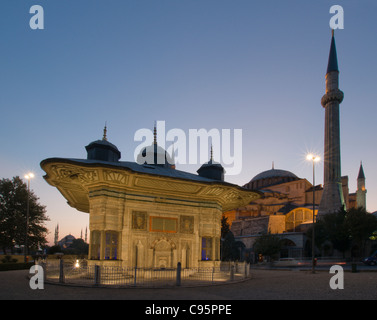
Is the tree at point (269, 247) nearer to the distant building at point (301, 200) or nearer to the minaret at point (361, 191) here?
the distant building at point (301, 200)

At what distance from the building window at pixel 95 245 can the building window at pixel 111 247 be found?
44 cm

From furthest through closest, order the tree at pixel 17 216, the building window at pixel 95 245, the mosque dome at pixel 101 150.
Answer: the tree at pixel 17 216, the mosque dome at pixel 101 150, the building window at pixel 95 245

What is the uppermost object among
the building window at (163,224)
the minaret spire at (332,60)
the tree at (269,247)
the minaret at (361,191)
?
the minaret spire at (332,60)

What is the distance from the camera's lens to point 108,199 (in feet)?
60.9

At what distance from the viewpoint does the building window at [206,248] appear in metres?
21.8

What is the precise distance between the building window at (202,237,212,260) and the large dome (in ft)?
238

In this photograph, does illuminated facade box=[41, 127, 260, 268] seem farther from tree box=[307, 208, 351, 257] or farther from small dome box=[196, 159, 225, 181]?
tree box=[307, 208, 351, 257]

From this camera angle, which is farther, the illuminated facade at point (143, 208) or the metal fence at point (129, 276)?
the illuminated facade at point (143, 208)

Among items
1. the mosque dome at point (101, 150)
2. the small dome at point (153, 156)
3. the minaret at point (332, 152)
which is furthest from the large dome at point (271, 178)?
the mosque dome at point (101, 150)

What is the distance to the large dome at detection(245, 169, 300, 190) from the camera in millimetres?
93431

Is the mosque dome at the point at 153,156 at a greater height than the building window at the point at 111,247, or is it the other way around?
the mosque dome at the point at 153,156

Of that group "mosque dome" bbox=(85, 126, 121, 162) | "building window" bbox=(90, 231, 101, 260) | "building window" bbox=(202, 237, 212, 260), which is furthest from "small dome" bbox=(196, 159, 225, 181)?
"building window" bbox=(90, 231, 101, 260)

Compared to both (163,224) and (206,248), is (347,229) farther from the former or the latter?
(163,224)
